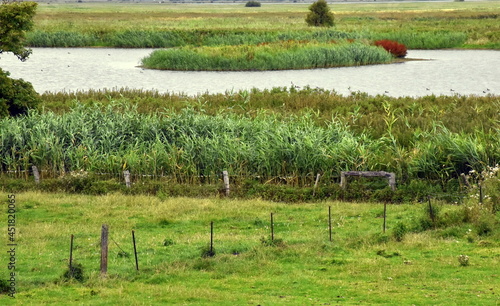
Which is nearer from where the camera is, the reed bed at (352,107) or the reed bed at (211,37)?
the reed bed at (352,107)

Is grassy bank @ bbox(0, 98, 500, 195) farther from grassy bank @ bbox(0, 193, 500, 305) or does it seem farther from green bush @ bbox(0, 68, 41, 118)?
grassy bank @ bbox(0, 193, 500, 305)

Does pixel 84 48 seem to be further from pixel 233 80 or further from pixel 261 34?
pixel 233 80

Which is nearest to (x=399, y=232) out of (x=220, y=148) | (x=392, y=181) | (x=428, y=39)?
(x=392, y=181)

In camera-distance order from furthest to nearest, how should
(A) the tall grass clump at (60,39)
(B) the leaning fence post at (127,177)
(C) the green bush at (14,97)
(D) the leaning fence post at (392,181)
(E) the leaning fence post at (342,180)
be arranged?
(A) the tall grass clump at (60,39) < (C) the green bush at (14,97) < (B) the leaning fence post at (127,177) < (E) the leaning fence post at (342,180) < (D) the leaning fence post at (392,181)

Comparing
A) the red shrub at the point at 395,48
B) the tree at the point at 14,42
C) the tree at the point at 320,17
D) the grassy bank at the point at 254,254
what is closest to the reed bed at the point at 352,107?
the tree at the point at 14,42

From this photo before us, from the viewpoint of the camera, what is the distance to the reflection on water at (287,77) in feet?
176

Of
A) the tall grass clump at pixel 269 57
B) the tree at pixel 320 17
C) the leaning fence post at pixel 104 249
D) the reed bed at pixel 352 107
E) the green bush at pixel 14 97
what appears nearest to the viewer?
the leaning fence post at pixel 104 249

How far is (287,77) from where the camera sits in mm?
61250

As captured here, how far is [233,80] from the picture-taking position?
59.3 metres

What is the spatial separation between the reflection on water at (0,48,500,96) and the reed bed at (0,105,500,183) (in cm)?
1989

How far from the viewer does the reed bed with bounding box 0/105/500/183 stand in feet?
84.3

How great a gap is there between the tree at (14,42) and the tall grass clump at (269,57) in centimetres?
3507

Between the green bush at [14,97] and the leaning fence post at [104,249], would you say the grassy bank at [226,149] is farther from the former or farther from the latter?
the leaning fence post at [104,249]

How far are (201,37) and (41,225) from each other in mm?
70138
